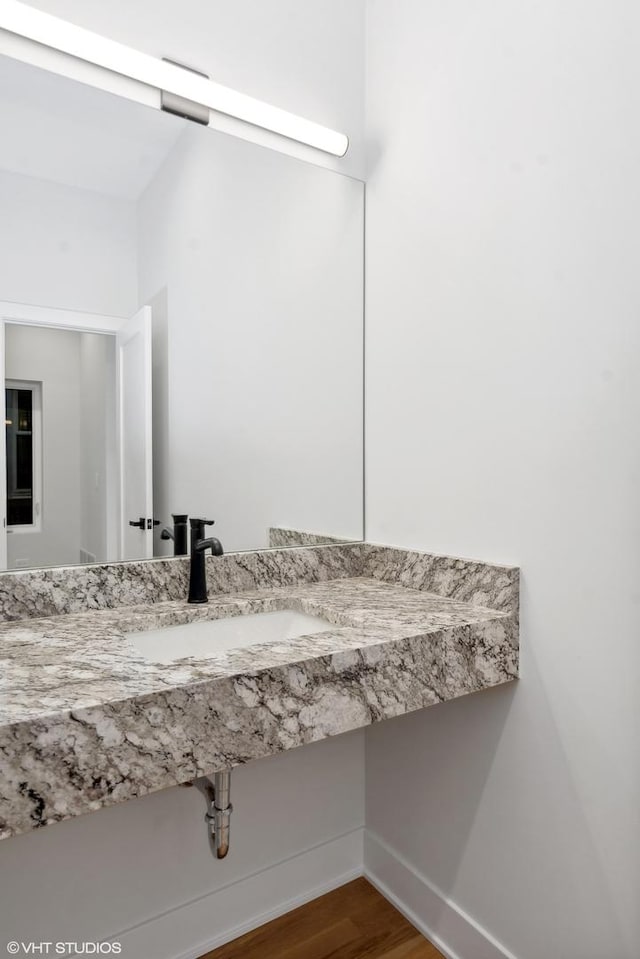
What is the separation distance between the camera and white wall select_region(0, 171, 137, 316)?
4.17ft

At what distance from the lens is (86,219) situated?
1361mm

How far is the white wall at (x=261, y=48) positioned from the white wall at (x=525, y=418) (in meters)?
0.10

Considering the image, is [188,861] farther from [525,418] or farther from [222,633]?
[525,418]

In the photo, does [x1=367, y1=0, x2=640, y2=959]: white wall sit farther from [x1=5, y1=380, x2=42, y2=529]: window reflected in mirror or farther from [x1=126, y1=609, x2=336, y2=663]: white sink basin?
[x1=5, y1=380, x2=42, y2=529]: window reflected in mirror

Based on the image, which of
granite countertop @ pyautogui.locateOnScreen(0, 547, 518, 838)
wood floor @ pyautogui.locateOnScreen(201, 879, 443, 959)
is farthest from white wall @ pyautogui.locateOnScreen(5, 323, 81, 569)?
wood floor @ pyautogui.locateOnScreen(201, 879, 443, 959)

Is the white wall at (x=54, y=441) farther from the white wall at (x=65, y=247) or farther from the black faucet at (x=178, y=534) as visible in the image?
the black faucet at (x=178, y=534)

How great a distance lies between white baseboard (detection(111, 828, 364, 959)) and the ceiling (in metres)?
1.77

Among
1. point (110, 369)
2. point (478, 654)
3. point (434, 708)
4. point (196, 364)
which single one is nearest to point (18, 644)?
point (110, 369)

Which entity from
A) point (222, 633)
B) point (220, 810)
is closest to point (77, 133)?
point (222, 633)

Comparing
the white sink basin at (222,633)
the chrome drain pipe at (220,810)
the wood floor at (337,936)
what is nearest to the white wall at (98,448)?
the white sink basin at (222,633)

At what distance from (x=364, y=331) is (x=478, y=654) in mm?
1005

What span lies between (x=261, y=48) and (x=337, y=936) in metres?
2.37

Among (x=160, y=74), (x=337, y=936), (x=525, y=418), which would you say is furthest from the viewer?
(x=337, y=936)

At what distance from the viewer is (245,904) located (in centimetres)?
156
